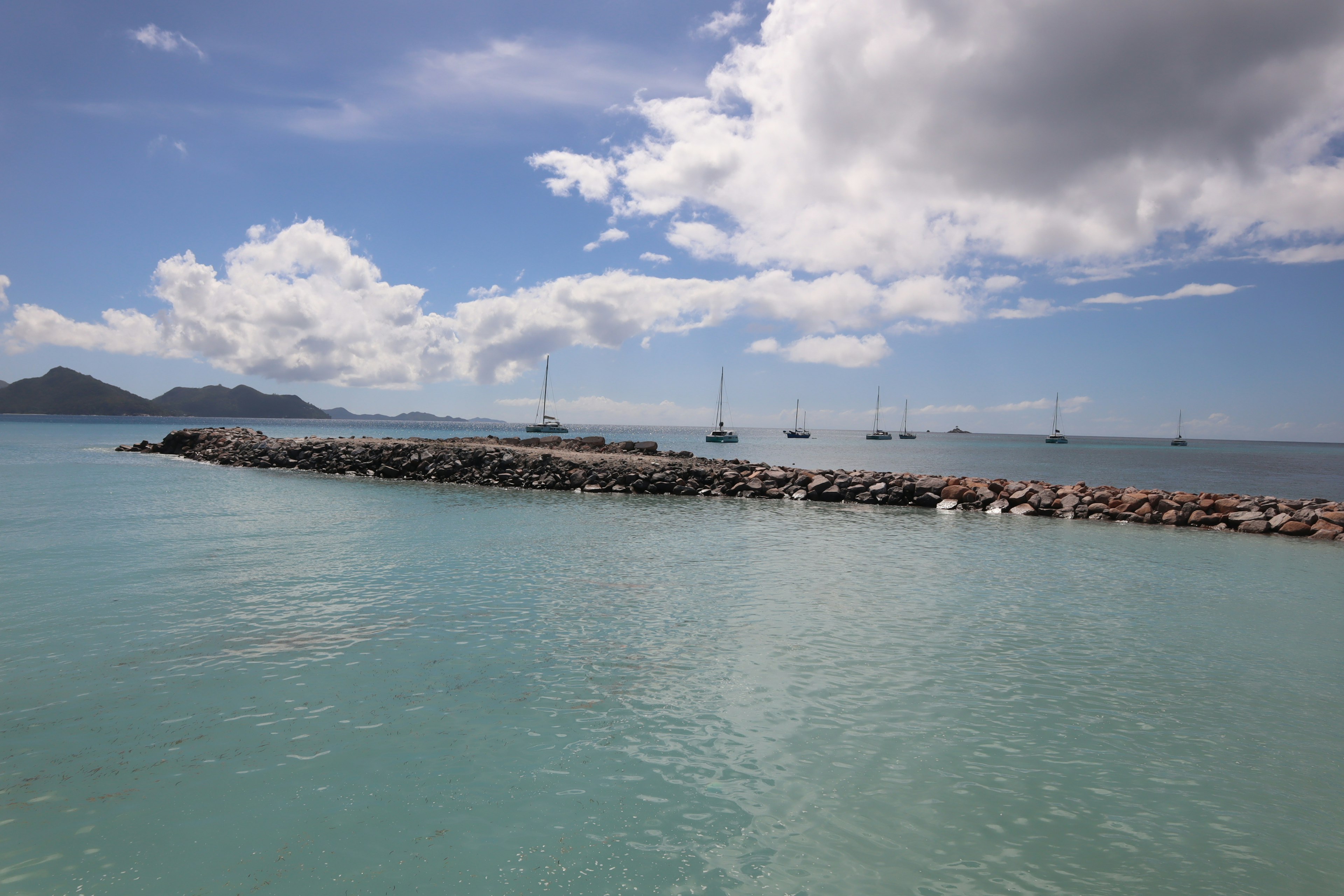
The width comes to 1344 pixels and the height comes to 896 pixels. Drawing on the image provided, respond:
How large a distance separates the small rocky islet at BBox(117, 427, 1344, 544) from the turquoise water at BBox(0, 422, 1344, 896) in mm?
12166

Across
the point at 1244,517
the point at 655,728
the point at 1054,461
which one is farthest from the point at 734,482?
the point at 1054,461

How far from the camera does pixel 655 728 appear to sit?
7.48 meters

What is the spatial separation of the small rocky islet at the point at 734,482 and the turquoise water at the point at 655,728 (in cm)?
1217

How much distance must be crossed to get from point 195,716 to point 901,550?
1690cm

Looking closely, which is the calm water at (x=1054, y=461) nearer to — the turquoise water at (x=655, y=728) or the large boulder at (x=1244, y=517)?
the large boulder at (x=1244, y=517)

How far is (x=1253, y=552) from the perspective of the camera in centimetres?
2125

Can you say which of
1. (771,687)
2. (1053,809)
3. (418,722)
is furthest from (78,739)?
(1053,809)

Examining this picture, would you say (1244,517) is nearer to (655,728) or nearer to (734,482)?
(734,482)

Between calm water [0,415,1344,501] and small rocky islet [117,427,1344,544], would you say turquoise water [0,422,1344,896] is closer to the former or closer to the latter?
small rocky islet [117,427,1344,544]

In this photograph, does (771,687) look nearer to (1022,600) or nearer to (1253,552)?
(1022,600)

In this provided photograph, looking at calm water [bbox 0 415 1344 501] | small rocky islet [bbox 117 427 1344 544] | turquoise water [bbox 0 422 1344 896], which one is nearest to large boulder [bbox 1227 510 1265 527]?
small rocky islet [bbox 117 427 1344 544]

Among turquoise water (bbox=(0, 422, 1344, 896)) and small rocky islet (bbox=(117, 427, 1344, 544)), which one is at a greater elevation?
small rocky islet (bbox=(117, 427, 1344, 544))

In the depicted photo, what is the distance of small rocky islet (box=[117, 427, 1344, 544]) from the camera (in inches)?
1071

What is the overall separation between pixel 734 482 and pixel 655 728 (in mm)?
28110
